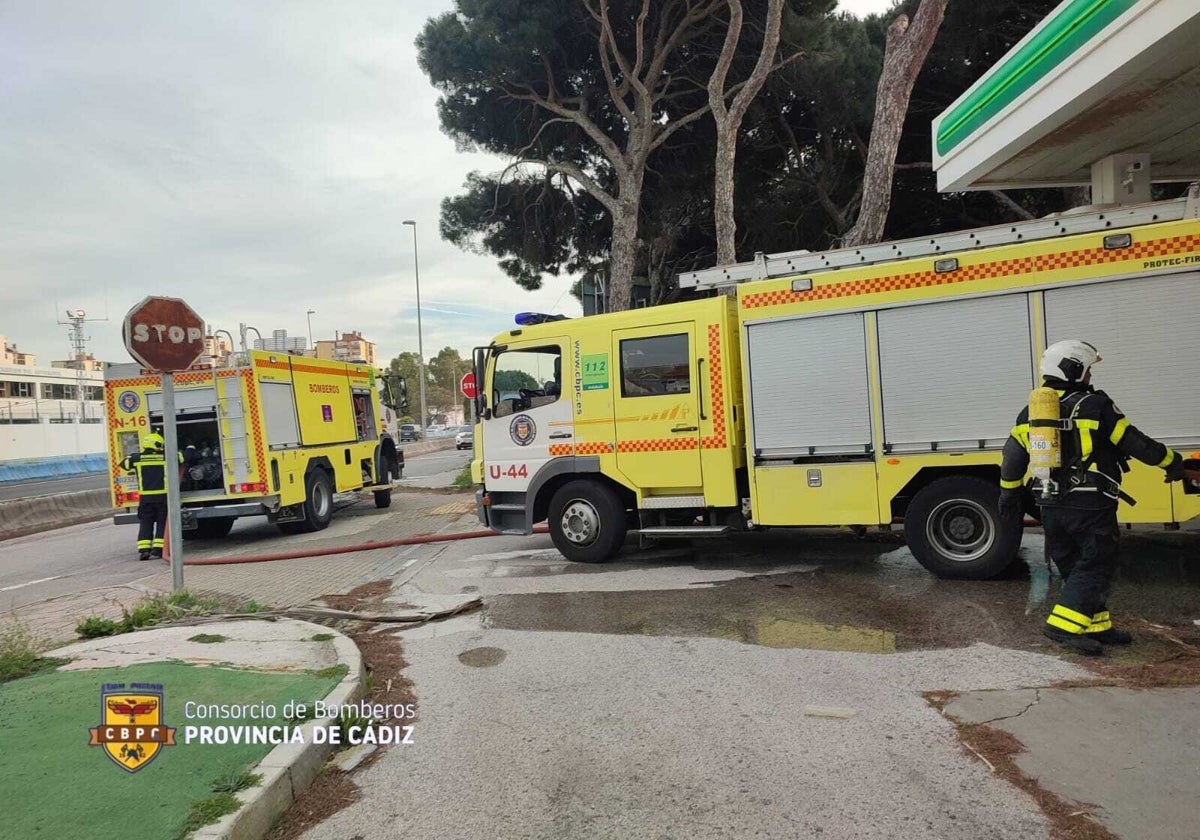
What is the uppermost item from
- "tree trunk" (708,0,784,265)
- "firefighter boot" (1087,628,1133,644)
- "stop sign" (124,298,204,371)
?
"tree trunk" (708,0,784,265)

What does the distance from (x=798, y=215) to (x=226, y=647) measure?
17.1 meters

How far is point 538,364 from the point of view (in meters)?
8.45

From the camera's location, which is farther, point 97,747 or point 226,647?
point 226,647

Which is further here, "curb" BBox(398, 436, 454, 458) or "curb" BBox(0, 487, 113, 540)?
"curb" BBox(398, 436, 454, 458)

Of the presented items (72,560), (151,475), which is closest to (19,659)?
(151,475)

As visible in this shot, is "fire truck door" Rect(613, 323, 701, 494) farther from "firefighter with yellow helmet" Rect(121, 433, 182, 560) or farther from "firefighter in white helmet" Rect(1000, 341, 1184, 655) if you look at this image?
"firefighter with yellow helmet" Rect(121, 433, 182, 560)

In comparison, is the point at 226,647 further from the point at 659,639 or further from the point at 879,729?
the point at 879,729

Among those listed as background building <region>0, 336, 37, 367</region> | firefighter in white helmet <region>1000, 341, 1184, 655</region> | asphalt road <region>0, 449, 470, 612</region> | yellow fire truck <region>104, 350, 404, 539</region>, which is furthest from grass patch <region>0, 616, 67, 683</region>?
background building <region>0, 336, 37, 367</region>

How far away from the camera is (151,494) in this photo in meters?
10.5

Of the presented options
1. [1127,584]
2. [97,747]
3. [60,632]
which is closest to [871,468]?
[1127,584]

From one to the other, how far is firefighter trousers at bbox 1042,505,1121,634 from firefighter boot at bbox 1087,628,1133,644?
0.12 feet

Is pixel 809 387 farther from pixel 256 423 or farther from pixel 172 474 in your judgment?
pixel 256 423

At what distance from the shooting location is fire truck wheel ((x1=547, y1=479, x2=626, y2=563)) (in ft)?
26.5

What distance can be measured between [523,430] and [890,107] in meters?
7.63
